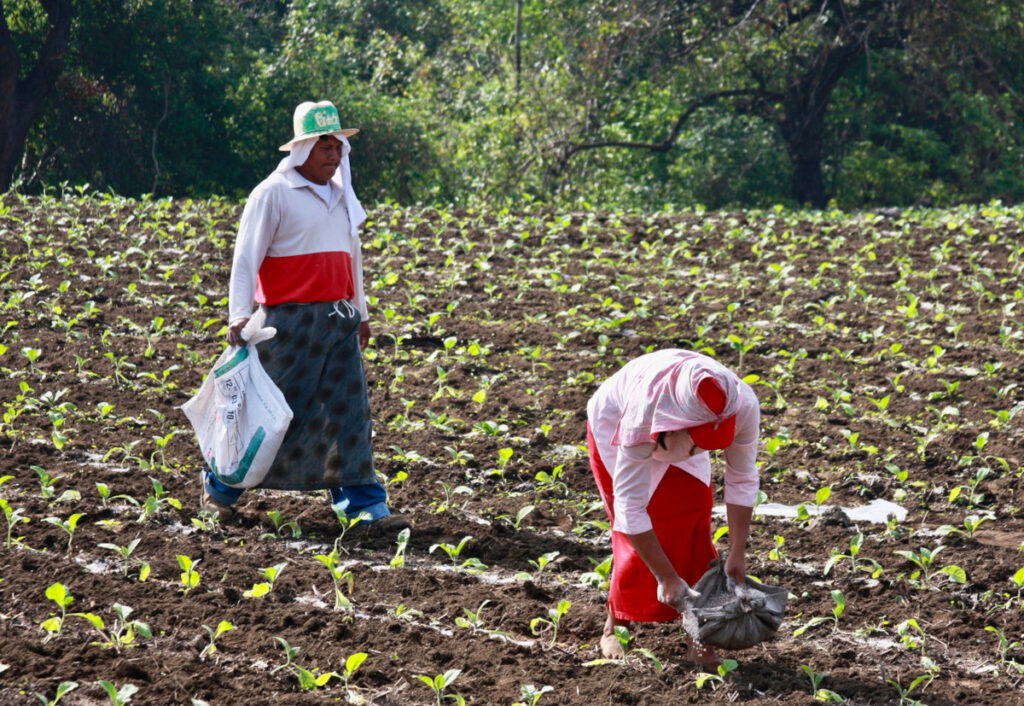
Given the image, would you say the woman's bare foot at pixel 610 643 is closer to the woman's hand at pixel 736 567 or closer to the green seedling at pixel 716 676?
the green seedling at pixel 716 676

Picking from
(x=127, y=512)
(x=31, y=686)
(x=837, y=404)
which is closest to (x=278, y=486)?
(x=127, y=512)

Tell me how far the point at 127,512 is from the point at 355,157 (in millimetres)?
15404

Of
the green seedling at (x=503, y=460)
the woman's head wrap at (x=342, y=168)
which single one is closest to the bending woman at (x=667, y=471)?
the green seedling at (x=503, y=460)

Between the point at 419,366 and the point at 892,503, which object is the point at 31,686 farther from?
the point at 419,366

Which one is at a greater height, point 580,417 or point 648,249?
point 648,249

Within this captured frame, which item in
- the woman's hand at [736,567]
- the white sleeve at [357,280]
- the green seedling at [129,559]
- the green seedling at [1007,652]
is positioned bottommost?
the green seedling at [1007,652]

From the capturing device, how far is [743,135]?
19.3 m

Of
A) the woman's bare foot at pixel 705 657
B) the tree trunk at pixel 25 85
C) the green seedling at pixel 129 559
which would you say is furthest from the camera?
the tree trunk at pixel 25 85

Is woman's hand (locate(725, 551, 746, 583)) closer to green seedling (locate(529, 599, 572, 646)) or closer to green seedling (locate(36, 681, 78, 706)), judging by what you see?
green seedling (locate(529, 599, 572, 646))

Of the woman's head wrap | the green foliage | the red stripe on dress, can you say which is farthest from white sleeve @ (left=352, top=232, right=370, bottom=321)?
the green foliage

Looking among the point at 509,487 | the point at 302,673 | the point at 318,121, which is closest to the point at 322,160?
the point at 318,121

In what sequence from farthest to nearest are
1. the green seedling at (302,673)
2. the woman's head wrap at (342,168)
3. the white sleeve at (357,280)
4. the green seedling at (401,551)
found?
the white sleeve at (357,280) < the woman's head wrap at (342,168) < the green seedling at (401,551) < the green seedling at (302,673)

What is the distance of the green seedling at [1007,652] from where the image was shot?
137 inches

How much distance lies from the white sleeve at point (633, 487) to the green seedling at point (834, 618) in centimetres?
72
